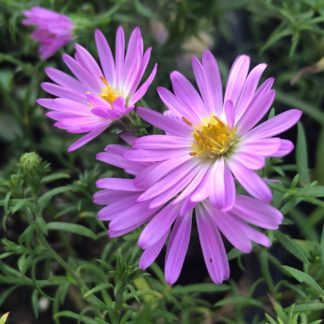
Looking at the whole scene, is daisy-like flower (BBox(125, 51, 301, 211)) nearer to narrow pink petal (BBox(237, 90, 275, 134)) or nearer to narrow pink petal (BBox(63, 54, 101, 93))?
narrow pink petal (BBox(237, 90, 275, 134))

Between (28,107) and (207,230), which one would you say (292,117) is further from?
(28,107)

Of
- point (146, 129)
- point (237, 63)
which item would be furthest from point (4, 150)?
point (237, 63)

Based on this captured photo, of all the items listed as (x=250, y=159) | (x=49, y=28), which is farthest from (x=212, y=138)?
(x=49, y=28)

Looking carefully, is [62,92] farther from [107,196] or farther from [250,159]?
[250,159]

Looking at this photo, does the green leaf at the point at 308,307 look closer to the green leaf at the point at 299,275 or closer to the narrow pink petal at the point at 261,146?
the green leaf at the point at 299,275

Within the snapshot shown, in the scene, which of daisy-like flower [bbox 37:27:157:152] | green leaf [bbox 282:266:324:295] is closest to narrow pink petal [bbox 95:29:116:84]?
daisy-like flower [bbox 37:27:157:152]

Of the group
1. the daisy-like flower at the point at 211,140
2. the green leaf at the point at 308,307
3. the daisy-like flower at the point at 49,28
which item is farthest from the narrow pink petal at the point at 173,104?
the daisy-like flower at the point at 49,28

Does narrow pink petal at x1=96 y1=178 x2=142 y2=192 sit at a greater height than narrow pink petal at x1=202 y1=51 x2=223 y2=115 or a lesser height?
lesser
